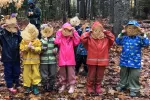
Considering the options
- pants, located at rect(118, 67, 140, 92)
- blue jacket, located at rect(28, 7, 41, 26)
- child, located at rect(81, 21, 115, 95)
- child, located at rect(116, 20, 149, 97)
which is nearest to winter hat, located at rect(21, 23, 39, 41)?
child, located at rect(81, 21, 115, 95)

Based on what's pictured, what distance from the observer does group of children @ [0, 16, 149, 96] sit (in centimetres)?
664

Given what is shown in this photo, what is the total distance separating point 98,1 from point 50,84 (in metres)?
26.5

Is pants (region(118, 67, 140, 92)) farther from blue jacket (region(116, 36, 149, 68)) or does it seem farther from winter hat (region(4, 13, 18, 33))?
winter hat (region(4, 13, 18, 33))

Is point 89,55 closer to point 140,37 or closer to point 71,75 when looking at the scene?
point 71,75

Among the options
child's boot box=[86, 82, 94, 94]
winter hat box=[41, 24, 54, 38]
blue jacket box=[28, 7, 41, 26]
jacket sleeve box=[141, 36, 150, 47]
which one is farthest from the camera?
blue jacket box=[28, 7, 41, 26]

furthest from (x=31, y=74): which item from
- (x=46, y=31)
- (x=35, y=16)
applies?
(x=35, y=16)

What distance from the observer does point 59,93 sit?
22.6ft

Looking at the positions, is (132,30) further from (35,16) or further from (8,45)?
(35,16)

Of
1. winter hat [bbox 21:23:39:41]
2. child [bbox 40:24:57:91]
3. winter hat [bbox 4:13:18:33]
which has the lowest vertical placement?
child [bbox 40:24:57:91]

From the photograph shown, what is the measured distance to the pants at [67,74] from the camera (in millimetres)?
6883

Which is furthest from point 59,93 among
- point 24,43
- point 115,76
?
point 115,76

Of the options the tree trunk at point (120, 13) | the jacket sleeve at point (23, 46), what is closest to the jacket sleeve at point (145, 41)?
the jacket sleeve at point (23, 46)

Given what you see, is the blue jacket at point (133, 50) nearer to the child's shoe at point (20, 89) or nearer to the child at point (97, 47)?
the child at point (97, 47)

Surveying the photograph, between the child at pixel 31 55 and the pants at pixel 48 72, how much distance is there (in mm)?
112
